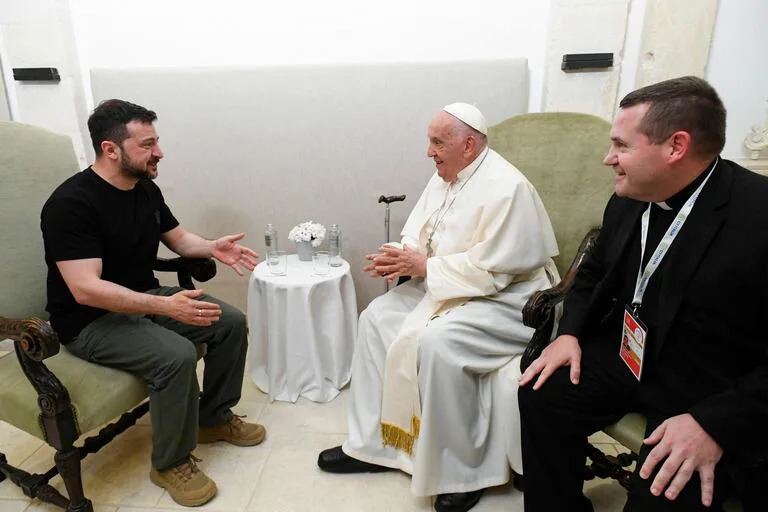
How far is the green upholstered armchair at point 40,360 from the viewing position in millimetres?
1646

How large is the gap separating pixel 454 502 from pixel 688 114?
154 centimetres

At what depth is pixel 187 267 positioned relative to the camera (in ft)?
7.80

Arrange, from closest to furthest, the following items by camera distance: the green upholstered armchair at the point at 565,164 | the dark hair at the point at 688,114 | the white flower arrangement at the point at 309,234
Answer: the dark hair at the point at 688,114 → the green upholstered armchair at the point at 565,164 → the white flower arrangement at the point at 309,234

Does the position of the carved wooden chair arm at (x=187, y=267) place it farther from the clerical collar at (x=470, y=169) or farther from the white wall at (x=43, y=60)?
the white wall at (x=43, y=60)

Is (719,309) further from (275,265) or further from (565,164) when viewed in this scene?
(275,265)

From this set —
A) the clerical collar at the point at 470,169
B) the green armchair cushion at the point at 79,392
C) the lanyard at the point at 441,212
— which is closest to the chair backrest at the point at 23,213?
the green armchair cushion at the point at 79,392

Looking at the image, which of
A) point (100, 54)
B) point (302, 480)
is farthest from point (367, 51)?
point (302, 480)

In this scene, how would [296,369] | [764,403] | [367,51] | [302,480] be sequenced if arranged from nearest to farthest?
1. [764,403]
2. [302,480]
3. [296,369]
4. [367,51]

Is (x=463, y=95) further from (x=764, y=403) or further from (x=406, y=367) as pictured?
(x=764, y=403)

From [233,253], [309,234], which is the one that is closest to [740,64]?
[309,234]

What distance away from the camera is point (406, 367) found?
6.29ft

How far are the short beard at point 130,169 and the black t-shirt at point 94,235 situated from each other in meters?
0.08

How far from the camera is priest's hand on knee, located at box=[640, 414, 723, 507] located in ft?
3.96

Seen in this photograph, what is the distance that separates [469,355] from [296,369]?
114cm
